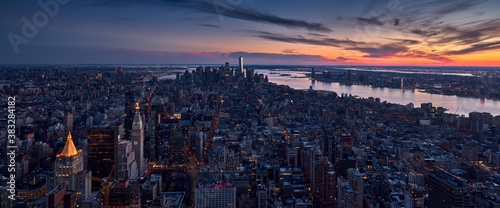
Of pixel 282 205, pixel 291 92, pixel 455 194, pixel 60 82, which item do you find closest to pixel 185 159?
pixel 282 205

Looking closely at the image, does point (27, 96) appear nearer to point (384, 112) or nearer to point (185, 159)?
point (185, 159)

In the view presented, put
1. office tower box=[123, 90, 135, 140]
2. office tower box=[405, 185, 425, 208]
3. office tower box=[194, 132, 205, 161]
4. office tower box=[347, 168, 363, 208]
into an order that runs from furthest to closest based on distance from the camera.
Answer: office tower box=[123, 90, 135, 140], office tower box=[194, 132, 205, 161], office tower box=[347, 168, 363, 208], office tower box=[405, 185, 425, 208]

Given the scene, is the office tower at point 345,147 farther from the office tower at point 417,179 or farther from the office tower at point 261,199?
the office tower at point 261,199

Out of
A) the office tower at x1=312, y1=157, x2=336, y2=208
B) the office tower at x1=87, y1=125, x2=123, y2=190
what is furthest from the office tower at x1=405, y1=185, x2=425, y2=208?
the office tower at x1=87, y1=125, x2=123, y2=190

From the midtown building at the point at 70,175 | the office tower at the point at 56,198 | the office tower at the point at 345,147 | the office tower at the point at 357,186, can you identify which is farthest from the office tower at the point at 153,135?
the office tower at the point at 357,186

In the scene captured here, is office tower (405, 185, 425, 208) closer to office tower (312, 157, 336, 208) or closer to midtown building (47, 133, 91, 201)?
office tower (312, 157, 336, 208)

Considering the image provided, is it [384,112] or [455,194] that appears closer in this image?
[455,194]
